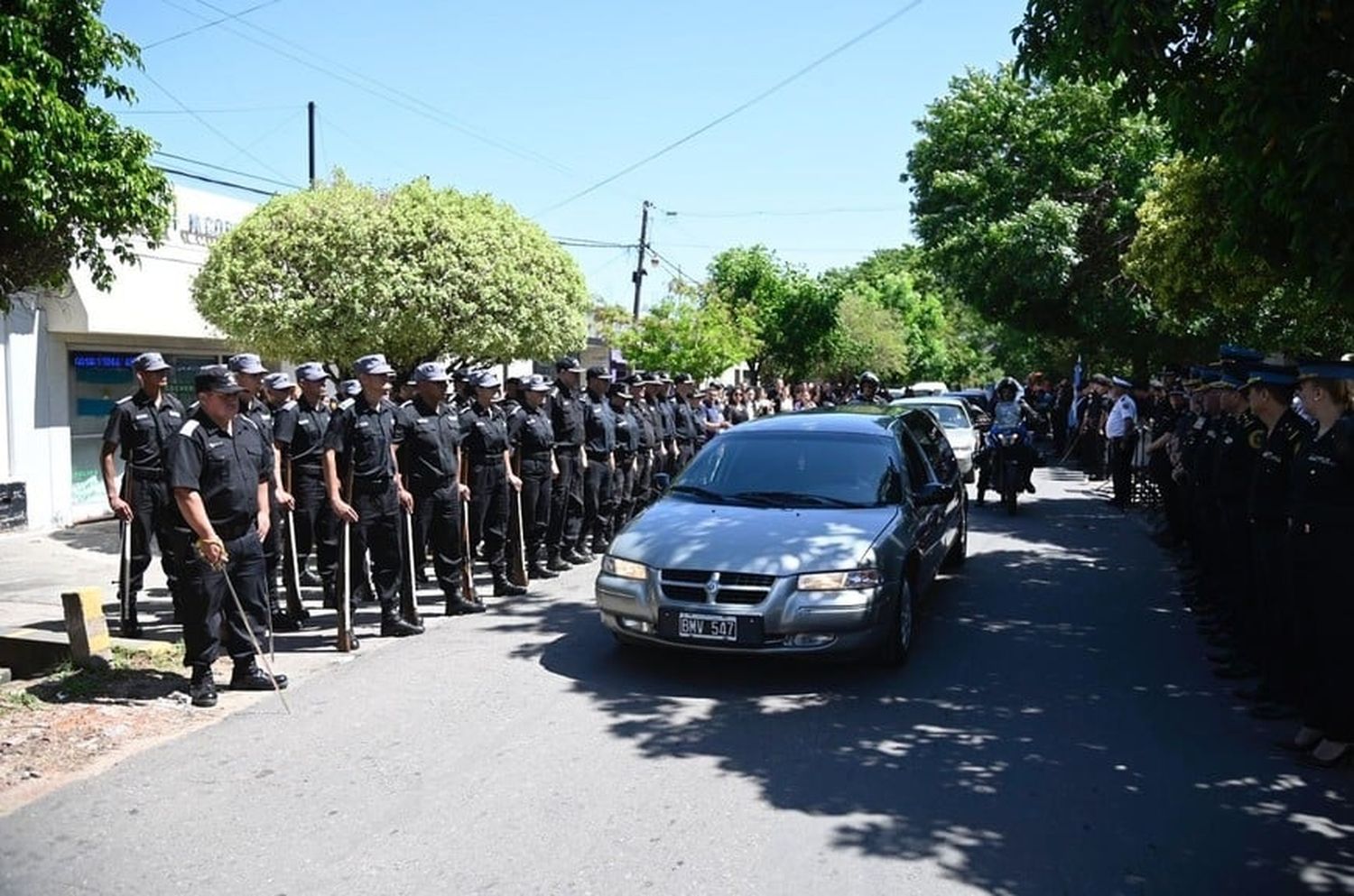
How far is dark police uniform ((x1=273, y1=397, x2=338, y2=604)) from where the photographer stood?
9.21 meters

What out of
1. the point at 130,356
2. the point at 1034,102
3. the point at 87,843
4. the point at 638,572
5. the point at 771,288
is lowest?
the point at 87,843

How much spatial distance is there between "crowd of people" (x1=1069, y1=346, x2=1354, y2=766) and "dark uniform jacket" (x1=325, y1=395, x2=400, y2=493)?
576 cm

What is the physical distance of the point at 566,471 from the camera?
11234 mm

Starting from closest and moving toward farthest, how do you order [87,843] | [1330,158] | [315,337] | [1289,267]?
[87,843], [1330,158], [1289,267], [315,337]

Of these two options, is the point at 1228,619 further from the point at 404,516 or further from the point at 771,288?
the point at 771,288

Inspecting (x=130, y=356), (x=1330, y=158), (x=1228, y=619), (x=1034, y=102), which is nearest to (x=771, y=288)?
(x=1034, y=102)

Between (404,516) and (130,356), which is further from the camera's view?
(130,356)

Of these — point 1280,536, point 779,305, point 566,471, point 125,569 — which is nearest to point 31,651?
point 125,569

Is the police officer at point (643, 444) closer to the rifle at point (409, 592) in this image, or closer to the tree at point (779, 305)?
the rifle at point (409, 592)

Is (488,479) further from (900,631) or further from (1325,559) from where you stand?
(1325,559)

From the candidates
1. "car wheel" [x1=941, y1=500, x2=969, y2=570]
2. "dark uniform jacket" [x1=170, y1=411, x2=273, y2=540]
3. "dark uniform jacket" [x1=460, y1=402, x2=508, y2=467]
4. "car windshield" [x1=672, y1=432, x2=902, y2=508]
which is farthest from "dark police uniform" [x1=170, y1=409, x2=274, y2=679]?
"car wheel" [x1=941, y1=500, x2=969, y2=570]

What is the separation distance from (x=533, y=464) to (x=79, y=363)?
8466 mm

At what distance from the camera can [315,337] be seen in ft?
45.5

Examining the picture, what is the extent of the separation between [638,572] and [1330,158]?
425 cm
